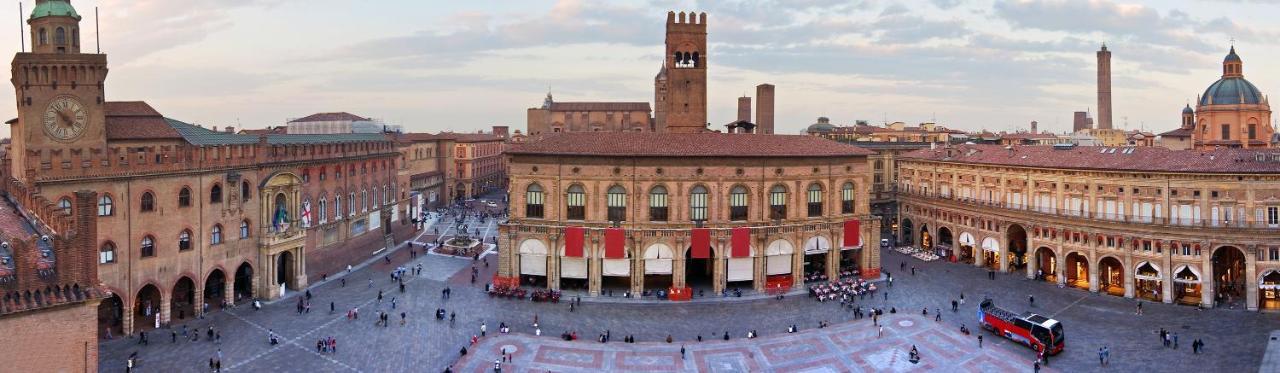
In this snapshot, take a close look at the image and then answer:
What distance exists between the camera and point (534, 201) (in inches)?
2140

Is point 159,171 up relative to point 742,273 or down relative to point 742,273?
up

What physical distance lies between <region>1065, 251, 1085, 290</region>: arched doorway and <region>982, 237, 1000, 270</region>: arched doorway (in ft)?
17.8

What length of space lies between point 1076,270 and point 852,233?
17691 mm

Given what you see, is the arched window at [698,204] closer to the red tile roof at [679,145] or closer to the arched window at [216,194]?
the red tile roof at [679,145]

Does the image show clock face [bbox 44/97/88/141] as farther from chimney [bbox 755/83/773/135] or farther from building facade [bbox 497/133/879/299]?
chimney [bbox 755/83/773/135]

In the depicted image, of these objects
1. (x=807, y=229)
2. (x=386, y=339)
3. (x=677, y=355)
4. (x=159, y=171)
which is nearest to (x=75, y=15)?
(x=159, y=171)

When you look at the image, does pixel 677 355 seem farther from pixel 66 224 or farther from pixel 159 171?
pixel 159 171

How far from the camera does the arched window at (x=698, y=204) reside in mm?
53500

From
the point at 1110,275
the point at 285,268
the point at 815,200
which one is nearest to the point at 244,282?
the point at 285,268

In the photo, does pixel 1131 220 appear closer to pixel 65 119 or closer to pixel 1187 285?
pixel 1187 285

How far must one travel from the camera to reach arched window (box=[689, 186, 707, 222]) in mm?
53500

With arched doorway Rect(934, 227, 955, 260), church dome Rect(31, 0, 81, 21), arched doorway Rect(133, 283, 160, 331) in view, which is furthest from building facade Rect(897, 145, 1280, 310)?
church dome Rect(31, 0, 81, 21)

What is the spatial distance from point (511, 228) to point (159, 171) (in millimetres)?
21025

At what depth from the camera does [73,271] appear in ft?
72.0
